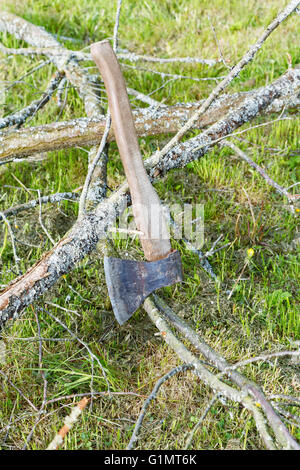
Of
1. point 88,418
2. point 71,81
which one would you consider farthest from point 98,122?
point 88,418

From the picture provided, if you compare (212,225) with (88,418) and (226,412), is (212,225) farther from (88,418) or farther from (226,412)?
(88,418)

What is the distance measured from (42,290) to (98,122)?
1.29 meters

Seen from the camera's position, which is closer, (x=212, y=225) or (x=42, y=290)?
(x=42, y=290)

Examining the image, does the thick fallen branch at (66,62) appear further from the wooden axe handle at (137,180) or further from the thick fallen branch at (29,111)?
the wooden axe handle at (137,180)

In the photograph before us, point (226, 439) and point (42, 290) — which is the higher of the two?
point (42, 290)

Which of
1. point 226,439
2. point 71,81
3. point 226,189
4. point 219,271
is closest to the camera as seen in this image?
point 226,439

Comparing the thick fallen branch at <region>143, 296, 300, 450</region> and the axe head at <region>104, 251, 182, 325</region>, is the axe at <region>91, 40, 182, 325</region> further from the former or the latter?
the thick fallen branch at <region>143, 296, 300, 450</region>

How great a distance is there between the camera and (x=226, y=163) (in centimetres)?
343

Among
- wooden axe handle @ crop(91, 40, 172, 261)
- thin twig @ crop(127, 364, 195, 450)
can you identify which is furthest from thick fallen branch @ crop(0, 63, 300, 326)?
thin twig @ crop(127, 364, 195, 450)

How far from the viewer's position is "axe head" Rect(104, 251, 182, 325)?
212 cm

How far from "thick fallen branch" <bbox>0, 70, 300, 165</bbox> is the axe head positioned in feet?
3.80

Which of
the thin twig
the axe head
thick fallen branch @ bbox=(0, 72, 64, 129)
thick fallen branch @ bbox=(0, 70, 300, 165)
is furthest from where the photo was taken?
thick fallen branch @ bbox=(0, 72, 64, 129)

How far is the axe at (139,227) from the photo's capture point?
2.15m

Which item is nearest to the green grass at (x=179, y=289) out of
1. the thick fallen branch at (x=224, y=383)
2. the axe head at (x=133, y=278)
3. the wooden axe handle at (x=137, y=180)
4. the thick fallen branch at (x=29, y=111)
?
the thick fallen branch at (x=224, y=383)
